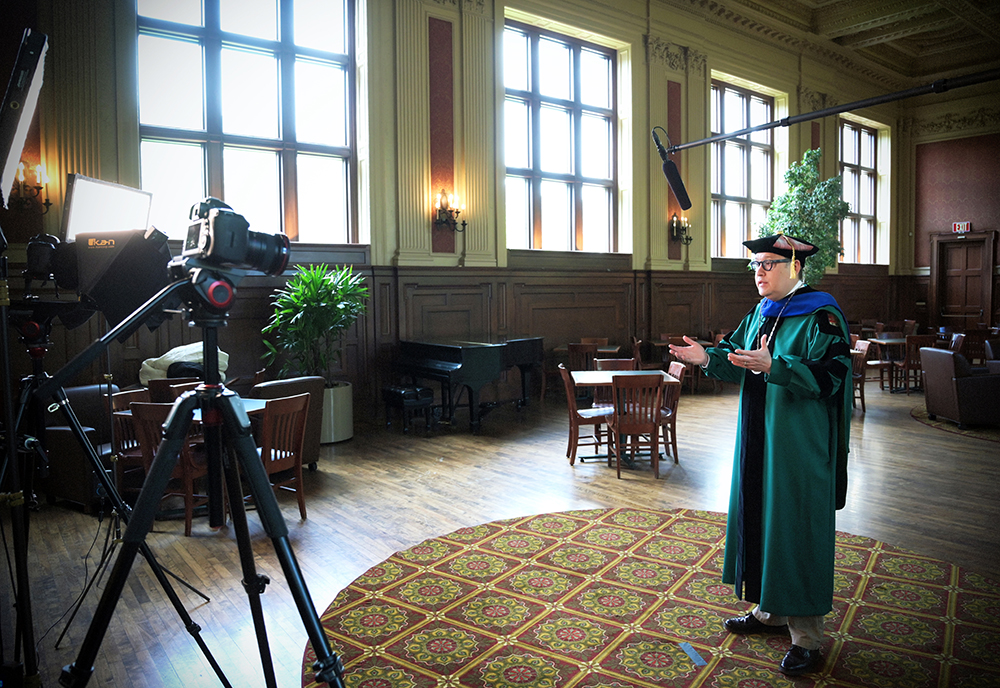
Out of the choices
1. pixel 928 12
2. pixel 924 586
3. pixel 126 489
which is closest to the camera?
pixel 924 586

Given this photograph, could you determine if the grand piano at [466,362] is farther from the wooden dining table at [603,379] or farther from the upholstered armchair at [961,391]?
the upholstered armchair at [961,391]

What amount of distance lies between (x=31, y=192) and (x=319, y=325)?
8.73 ft

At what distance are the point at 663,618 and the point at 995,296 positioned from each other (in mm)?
14824

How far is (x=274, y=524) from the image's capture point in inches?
60.5

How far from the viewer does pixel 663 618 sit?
9.86ft

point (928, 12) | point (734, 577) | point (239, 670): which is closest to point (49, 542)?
point (239, 670)

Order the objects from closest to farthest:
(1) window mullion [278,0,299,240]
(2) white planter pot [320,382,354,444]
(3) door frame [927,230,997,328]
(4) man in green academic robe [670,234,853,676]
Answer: (4) man in green academic robe [670,234,853,676] < (2) white planter pot [320,382,354,444] < (1) window mullion [278,0,299,240] < (3) door frame [927,230,997,328]


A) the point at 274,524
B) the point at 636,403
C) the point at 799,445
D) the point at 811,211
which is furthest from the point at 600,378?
the point at 811,211

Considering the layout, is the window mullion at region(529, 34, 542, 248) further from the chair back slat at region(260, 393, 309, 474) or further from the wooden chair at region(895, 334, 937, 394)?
the chair back slat at region(260, 393, 309, 474)

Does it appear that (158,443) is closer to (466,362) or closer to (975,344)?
(466,362)

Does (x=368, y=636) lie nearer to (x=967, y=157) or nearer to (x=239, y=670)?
(x=239, y=670)

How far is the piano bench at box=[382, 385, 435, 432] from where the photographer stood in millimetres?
7004

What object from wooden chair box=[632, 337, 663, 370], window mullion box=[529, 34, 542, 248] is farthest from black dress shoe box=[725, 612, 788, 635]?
window mullion box=[529, 34, 542, 248]

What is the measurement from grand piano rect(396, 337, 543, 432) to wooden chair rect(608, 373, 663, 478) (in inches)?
66.5
